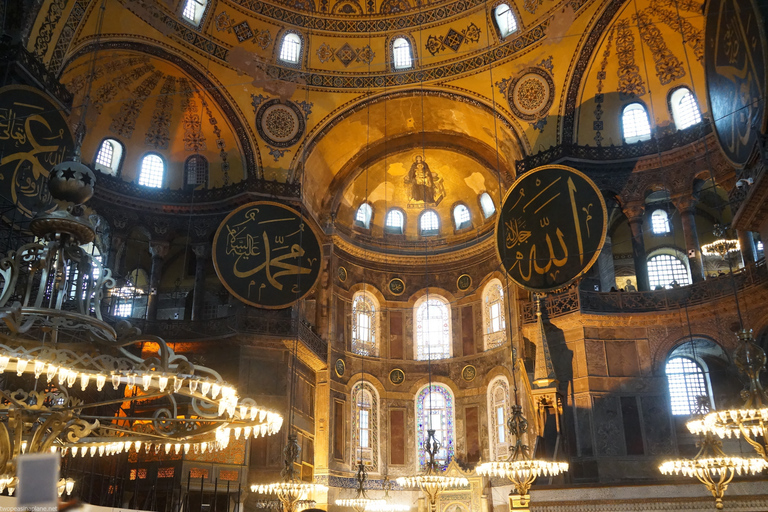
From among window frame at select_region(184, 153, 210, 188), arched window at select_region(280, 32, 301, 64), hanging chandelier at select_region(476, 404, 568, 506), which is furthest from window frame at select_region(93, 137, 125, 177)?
hanging chandelier at select_region(476, 404, 568, 506)

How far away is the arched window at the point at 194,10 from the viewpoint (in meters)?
16.4

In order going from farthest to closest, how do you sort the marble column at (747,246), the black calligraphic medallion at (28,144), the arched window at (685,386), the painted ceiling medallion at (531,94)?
the painted ceiling medallion at (531,94) → the arched window at (685,386) → the marble column at (747,246) → the black calligraphic medallion at (28,144)

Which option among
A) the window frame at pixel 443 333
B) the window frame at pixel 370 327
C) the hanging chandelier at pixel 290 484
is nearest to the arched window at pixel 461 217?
the window frame at pixel 443 333

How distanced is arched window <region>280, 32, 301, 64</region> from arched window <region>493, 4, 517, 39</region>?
5.03m

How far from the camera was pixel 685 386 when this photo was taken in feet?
49.1

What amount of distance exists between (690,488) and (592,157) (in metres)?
7.28

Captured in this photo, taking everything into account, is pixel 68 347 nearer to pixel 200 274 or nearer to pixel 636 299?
pixel 200 274

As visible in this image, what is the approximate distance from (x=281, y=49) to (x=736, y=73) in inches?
432

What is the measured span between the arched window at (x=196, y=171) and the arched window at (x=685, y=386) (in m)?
11.9

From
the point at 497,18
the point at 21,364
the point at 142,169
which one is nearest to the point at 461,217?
the point at 497,18

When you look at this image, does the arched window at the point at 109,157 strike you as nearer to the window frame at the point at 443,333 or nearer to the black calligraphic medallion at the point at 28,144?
the black calligraphic medallion at the point at 28,144

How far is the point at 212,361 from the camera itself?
50.6 ft

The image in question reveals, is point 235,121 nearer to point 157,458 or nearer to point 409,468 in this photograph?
point 157,458

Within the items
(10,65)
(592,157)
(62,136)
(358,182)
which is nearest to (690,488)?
(592,157)
